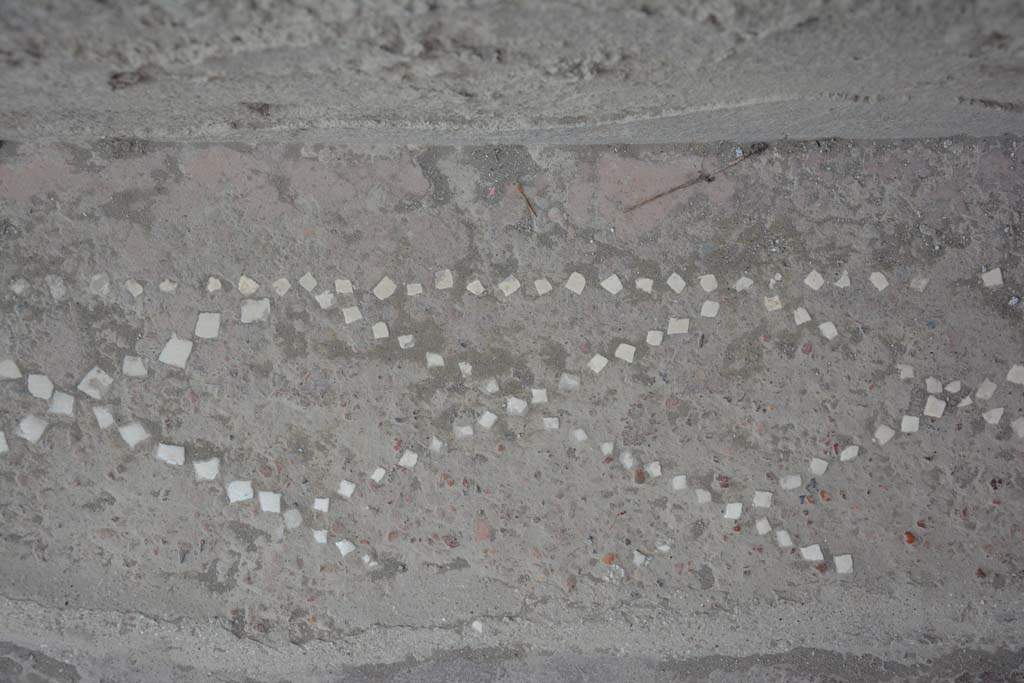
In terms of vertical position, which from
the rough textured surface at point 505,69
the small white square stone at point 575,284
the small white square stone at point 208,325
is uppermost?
the rough textured surface at point 505,69

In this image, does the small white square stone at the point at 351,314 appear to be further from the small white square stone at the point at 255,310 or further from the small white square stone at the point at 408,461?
the small white square stone at the point at 408,461

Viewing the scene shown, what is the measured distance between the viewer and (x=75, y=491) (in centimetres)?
199

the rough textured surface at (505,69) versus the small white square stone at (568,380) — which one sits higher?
the rough textured surface at (505,69)

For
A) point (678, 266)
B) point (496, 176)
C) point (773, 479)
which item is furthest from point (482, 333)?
point (773, 479)

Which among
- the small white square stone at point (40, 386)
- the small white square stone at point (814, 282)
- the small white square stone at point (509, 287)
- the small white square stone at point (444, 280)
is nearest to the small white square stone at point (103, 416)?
the small white square stone at point (40, 386)

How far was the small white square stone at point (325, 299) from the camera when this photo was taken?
1.99m

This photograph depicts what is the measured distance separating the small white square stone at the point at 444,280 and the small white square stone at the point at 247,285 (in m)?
0.53

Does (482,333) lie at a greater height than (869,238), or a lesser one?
lesser

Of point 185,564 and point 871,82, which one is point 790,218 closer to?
point 871,82

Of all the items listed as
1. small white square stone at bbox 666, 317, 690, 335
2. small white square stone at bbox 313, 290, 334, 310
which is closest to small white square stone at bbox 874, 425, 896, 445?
small white square stone at bbox 666, 317, 690, 335

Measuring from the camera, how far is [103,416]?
199cm

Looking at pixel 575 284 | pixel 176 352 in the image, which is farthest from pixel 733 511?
pixel 176 352

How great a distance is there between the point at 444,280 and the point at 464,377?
0.30 metres

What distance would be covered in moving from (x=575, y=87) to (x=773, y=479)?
4.19 feet
